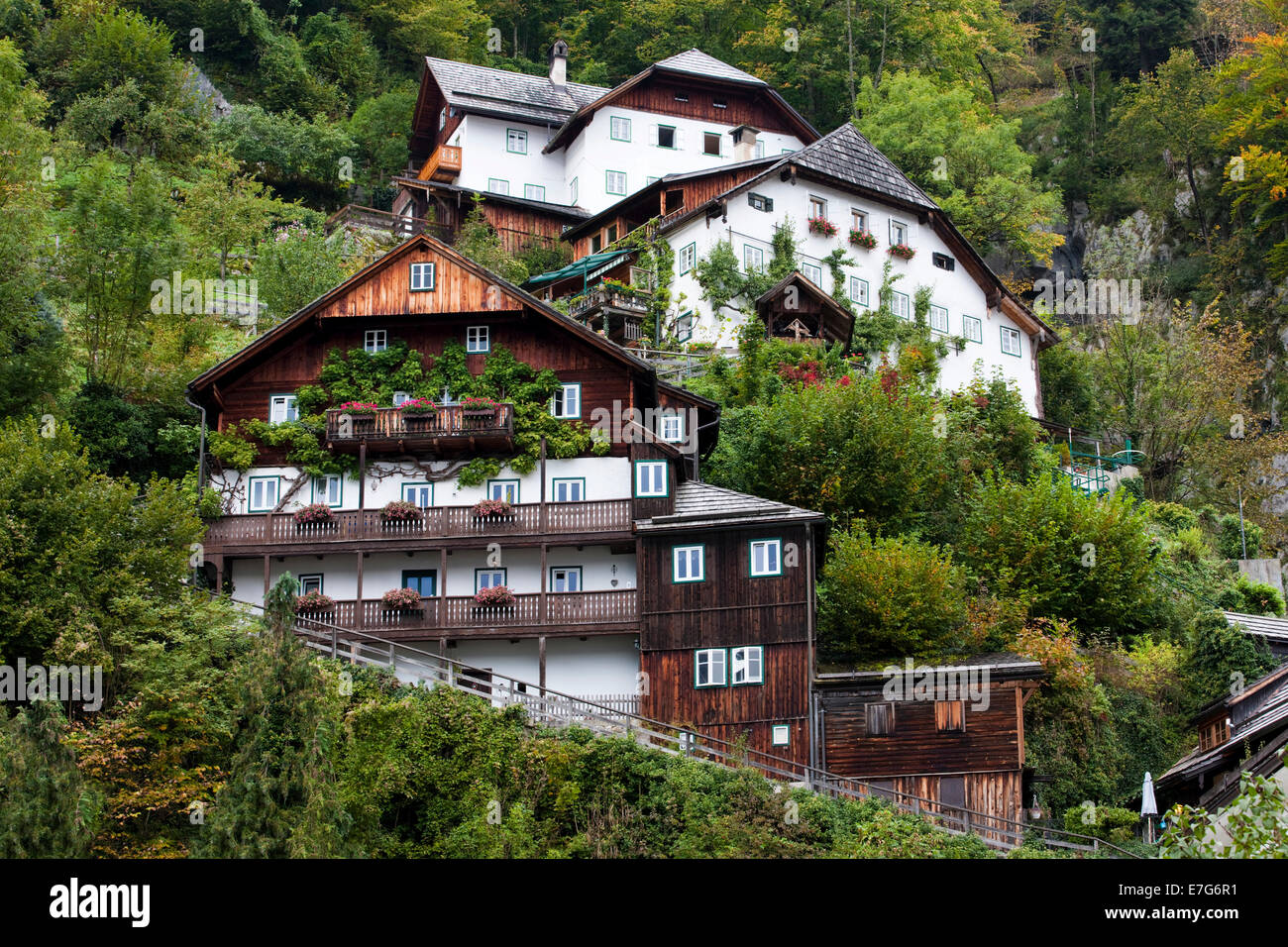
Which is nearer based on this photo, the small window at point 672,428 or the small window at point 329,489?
the small window at point 329,489

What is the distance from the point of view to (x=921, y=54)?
78.2 m

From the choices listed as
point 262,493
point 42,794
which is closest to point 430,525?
point 262,493

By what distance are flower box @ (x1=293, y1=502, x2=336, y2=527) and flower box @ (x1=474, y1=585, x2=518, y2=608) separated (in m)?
4.56

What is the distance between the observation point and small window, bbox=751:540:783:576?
3681 centimetres

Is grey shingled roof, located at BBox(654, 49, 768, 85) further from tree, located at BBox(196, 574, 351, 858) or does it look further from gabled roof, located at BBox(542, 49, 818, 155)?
tree, located at BBox(196, 574, 351, 858)

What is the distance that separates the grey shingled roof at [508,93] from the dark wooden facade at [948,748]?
44821 millimetres

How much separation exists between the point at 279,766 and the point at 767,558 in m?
14.5

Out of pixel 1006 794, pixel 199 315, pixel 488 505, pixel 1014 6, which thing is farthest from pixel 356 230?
pixel 1014 6

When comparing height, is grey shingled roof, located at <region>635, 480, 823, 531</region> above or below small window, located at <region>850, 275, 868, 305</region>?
below

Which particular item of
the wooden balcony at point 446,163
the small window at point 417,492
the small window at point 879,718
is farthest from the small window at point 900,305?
the small window at point 879,718

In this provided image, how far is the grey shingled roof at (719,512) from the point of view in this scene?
3681cm

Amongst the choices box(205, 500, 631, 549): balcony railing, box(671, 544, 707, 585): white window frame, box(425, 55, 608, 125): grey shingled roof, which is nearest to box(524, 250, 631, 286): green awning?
box(425, 55, 608, 125): grey shingled roof

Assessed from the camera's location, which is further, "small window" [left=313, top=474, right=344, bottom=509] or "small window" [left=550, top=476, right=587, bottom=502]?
"small window" [left=313, top=474, right=344, bottom=509]

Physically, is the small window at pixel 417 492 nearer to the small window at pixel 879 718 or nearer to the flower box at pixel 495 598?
the flower box at pixel 495 598
